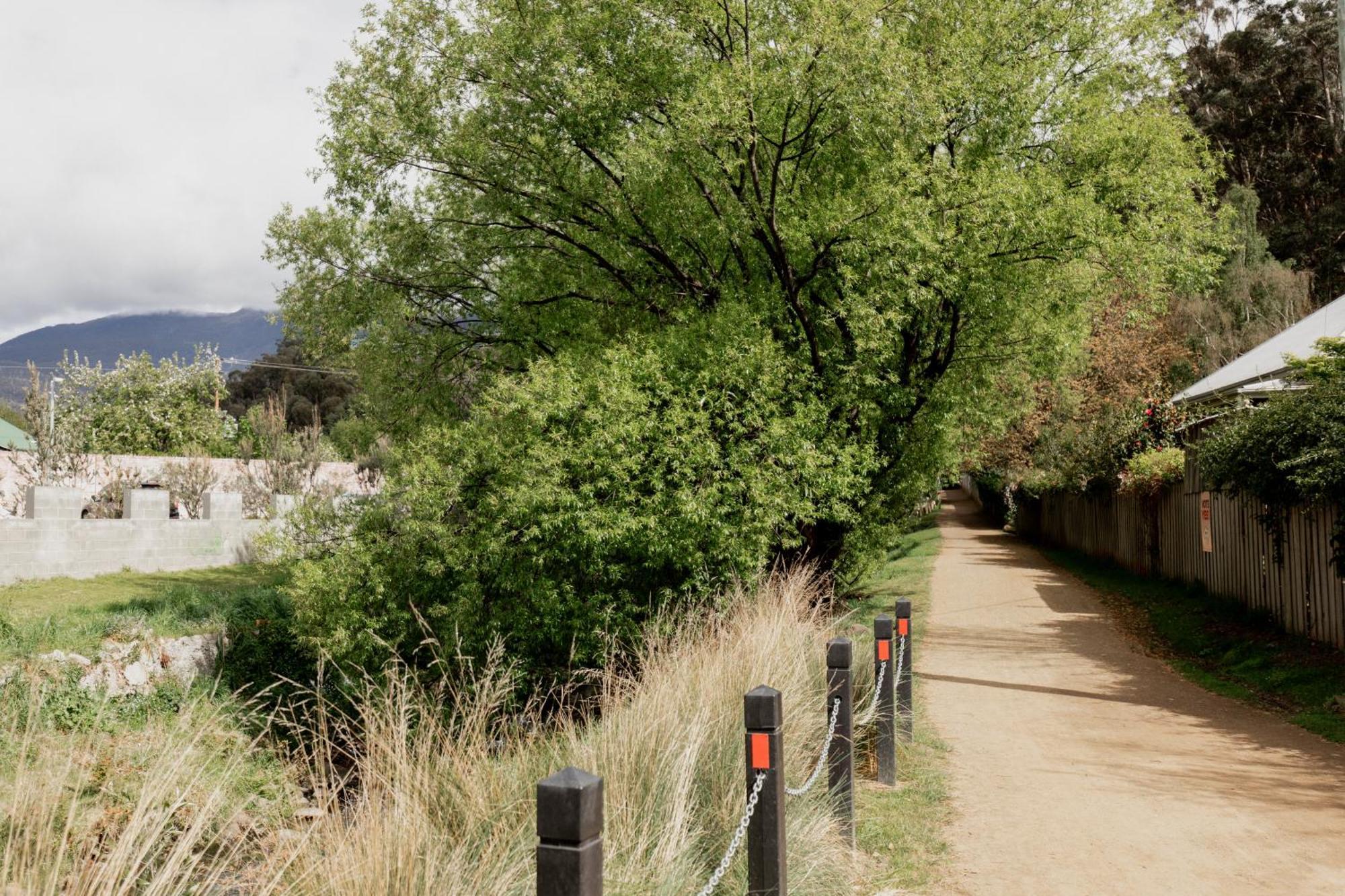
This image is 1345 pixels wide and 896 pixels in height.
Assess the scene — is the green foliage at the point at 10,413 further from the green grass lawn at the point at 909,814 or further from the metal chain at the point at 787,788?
the metal chain at the point at 787,788

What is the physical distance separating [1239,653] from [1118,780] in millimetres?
6132

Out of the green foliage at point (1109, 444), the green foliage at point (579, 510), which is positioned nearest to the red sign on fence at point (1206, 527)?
the green foliage at point (1109, 444)

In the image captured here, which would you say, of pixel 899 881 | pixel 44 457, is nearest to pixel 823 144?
pixel 899 881

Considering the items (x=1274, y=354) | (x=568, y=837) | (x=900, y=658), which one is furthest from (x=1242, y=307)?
(x=568, y=837)

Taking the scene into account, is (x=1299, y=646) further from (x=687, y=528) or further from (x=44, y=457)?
(x=44, y=457)

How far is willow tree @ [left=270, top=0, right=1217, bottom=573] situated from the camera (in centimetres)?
1362

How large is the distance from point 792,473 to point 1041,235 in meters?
4.60

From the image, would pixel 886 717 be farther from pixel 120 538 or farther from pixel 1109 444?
pixel 120 538

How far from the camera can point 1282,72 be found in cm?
4400

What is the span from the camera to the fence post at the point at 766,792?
4273 millimetres

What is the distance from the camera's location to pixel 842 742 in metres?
Result: 6.03

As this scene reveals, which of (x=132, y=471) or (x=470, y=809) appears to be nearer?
(x=470, y=809)

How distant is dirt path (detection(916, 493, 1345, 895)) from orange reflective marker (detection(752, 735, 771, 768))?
2.14 metres

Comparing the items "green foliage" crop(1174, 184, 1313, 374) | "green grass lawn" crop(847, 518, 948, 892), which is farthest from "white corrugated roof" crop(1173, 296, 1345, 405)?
"green grass lawn" crop(847, 518, 948, 892)
